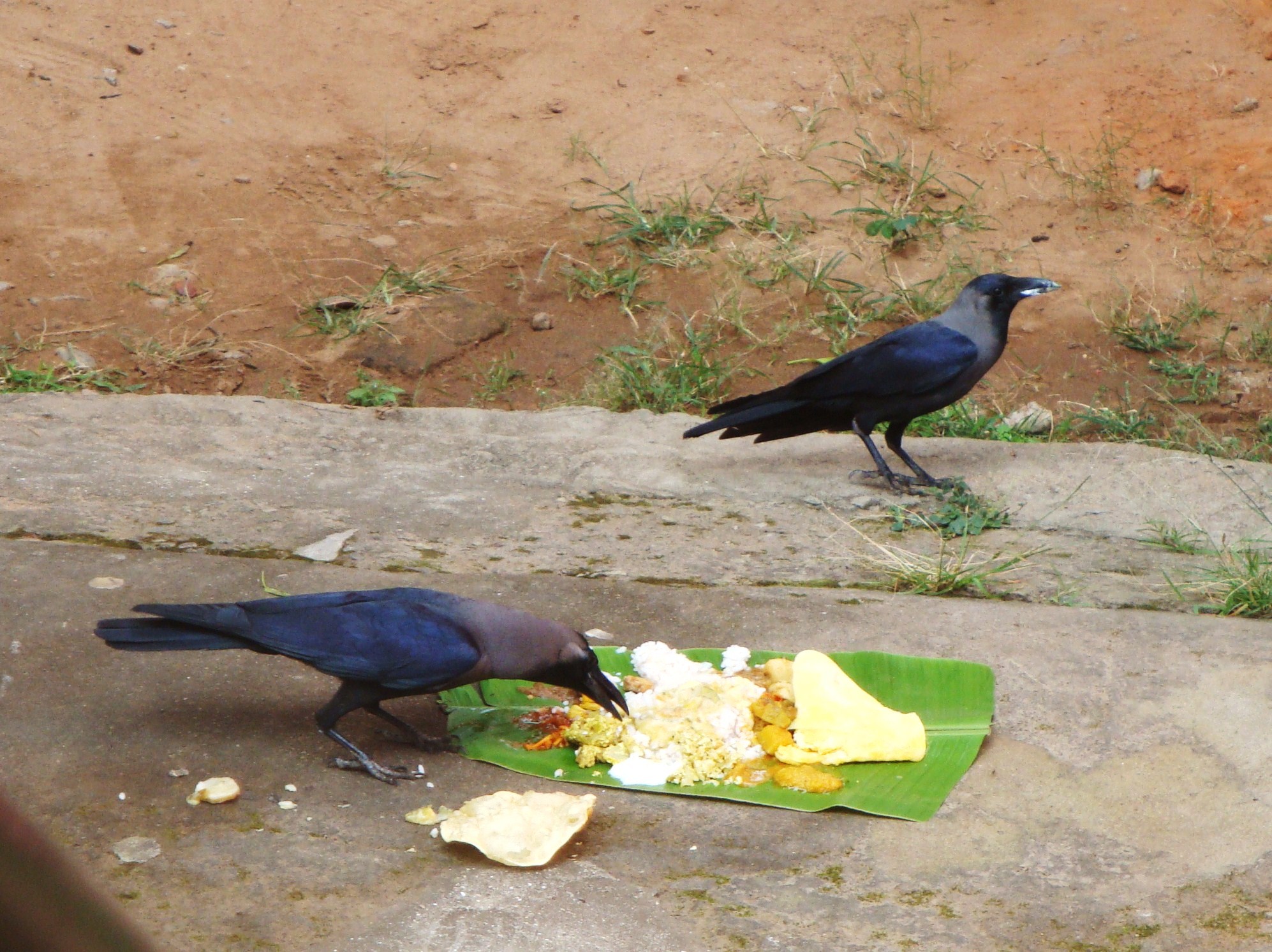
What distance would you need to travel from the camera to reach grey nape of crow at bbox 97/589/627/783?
2.79 metres

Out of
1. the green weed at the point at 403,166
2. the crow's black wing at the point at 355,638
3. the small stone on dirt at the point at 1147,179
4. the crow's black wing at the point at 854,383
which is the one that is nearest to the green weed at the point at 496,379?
the green weed at the point at 403,166

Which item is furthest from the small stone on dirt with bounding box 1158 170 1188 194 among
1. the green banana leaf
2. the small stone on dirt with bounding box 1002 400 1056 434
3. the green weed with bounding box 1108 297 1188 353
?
the green banana leaf

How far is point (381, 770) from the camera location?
9.26 feet

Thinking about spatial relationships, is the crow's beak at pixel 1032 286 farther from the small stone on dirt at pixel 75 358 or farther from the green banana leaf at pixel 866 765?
the small stone on dirt at pixel 75 358

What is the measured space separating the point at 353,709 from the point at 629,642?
86cm

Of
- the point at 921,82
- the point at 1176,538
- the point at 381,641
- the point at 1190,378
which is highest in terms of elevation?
the point at 381,641

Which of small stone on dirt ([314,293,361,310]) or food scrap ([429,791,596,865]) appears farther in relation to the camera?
small stone on dirt ([314,293,361,310])

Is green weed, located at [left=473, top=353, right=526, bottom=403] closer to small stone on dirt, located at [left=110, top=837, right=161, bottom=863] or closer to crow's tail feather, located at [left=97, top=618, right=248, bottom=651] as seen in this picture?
crow's tail feather, located at [left=97, top=618, right=248, bottom=651]

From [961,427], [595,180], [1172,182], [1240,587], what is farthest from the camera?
[595,180]

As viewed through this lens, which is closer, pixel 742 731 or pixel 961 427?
pixel 742 731

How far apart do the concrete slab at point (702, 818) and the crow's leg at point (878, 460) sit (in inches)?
58.5

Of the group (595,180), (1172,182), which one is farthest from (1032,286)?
(595,180)

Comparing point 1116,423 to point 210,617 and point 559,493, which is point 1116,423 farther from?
point 210,617

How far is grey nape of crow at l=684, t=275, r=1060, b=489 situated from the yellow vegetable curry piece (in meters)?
2.16
